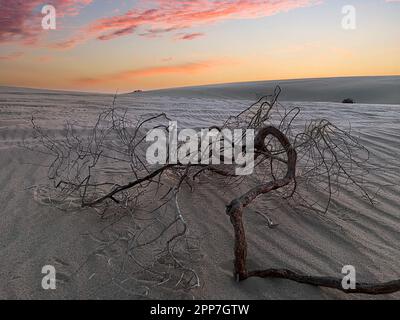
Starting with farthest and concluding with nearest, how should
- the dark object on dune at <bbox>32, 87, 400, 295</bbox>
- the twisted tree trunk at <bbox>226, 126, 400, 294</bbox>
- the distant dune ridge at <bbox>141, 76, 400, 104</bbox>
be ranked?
the distant dune ridge at <bbox>141, 76, 400, 104</bbox>
the dark object on dune at <bbox>32, 87, 400, 295</bbox>
the twisted tree trunk at <bbox>226, 126, 400, 294</bbox>

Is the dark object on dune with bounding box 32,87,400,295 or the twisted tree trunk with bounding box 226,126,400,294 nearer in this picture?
the twisted tree trunk with bounding box 226,126,400,294

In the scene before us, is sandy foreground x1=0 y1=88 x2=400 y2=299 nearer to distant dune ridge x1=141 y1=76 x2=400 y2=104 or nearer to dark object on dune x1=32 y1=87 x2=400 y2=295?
dark object on dune x1=32 y1=87 x2=400 y2=295

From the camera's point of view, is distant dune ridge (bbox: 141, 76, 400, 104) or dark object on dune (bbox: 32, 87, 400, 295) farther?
distant dune ridge (bbox: 141, 76, 400, 104)

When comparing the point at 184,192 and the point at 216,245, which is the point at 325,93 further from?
the point at 216,245

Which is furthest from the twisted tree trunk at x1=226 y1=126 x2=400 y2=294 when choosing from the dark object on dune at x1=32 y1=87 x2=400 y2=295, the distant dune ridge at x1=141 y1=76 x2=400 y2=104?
the distant dune ridge at x1=141 y1=76 x2=400 y2=104

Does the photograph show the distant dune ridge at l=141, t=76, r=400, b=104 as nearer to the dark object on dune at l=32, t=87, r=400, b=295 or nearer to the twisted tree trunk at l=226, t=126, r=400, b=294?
the dark object on dune at l=32, t=87, r=400, b=295

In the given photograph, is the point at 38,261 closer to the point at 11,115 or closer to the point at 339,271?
the point at 339,271

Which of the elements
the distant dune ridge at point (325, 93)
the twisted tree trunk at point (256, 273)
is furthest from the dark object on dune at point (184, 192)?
the distant dune ridge at point (325, 93)

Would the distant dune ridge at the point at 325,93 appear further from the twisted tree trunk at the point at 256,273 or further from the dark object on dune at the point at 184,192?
the twisted tree trunk at the point at 256,273

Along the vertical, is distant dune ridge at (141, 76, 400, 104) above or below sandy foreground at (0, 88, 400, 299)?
above

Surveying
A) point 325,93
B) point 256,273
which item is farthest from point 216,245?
point 325,93

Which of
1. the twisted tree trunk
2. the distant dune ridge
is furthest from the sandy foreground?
the distant dune ridge

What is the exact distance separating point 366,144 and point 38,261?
4284 mm

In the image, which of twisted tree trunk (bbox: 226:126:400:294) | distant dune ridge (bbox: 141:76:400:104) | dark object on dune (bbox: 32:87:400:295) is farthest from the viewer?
distant dune ridge (bbox: 141:76:400:104)
